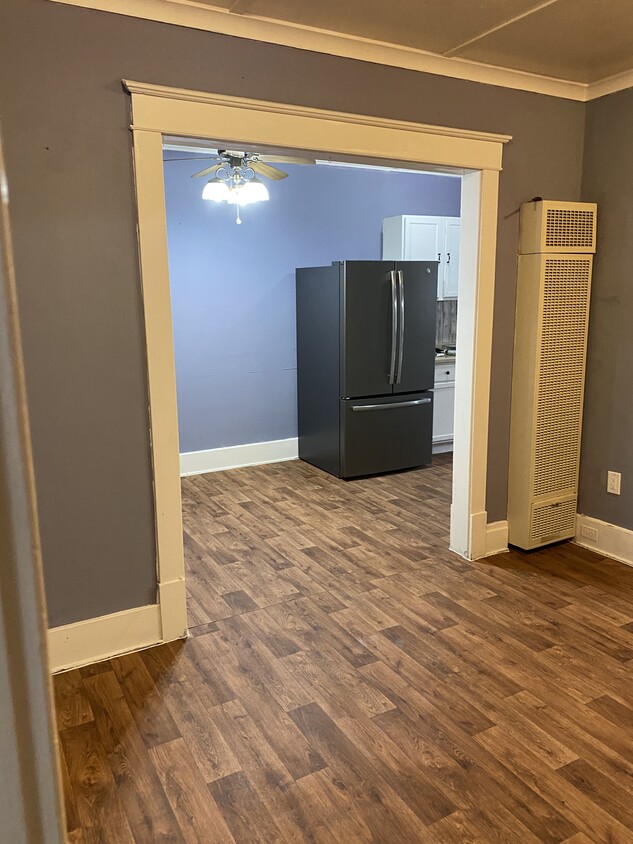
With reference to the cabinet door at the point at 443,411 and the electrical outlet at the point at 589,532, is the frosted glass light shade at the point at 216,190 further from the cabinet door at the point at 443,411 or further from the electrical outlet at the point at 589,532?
the electrical outlet at the point at 589,532

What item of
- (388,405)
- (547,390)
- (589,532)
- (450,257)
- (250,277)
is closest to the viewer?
(547,390)

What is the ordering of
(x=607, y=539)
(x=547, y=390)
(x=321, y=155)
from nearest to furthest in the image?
(x=321, y=155)
(x=547, y=390)
(x=607, y=539)

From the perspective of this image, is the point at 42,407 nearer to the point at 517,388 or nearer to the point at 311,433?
the point at 517,388

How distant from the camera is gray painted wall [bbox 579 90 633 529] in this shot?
3225mm

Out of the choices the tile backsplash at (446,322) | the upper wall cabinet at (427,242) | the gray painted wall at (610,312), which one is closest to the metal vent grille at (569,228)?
the gray painted wall at (610,312)

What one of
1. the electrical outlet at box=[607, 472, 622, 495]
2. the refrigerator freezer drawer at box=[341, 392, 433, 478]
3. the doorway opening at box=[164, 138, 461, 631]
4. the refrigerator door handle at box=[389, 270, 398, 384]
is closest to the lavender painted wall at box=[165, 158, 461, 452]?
the doorway opening at box=[164, 138, 461, 631]

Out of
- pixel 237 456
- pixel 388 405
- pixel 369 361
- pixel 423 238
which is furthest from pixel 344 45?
pixel 237 456

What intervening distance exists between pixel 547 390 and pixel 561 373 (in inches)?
5.2

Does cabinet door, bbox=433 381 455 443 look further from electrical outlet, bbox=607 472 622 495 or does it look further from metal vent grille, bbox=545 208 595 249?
metal vent grille, bbox=545 208 595 249

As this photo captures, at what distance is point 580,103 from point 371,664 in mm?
2982

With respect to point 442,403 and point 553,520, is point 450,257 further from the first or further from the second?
point 553,520

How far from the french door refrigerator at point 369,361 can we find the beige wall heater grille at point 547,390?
1544 millimetres

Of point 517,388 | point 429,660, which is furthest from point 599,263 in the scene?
point 429,660

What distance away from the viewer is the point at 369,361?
4.82 metres
